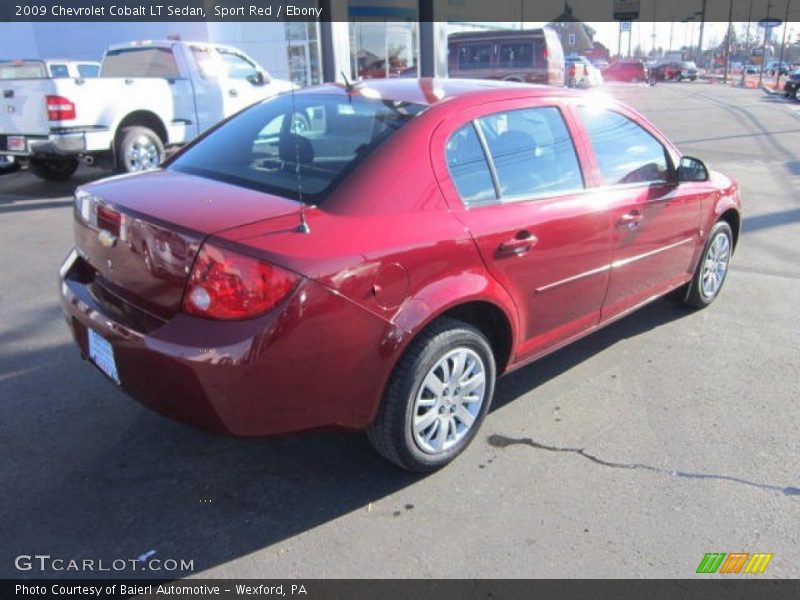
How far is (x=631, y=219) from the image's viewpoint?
3904 mm

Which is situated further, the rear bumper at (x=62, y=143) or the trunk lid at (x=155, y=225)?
the rear bumper at (x=62, y=143)

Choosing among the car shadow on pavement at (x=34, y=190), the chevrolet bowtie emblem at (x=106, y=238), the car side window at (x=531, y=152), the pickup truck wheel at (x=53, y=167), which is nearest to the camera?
the chevrolet bowtie emblem at (x=106, y=238)

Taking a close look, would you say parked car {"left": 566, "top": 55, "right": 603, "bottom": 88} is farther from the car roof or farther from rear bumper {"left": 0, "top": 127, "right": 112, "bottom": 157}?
the car roof

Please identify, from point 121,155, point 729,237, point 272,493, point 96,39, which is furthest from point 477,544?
point 96,39

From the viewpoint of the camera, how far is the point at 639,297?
428cm

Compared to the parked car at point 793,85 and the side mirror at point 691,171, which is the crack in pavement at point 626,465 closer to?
the side mirror at point 691,171

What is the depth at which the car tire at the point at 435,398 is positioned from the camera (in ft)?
9.50

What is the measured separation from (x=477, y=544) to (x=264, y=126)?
228cm

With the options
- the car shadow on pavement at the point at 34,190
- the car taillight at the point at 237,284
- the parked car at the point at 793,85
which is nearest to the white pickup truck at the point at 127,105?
the car shadow on pavement at the point at 34,190

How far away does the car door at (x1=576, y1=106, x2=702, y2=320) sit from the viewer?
3861mm

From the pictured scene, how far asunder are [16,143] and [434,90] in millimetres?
7156

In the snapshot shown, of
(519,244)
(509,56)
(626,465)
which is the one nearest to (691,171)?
(519,244)

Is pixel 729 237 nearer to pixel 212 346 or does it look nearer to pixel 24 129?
pixel 212 346

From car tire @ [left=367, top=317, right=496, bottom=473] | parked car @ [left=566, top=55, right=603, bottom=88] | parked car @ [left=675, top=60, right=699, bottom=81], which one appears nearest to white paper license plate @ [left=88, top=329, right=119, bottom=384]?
car tire @ [left=367, top=317, right=496, bottom=473]
